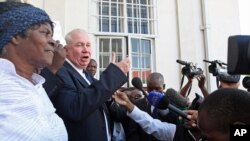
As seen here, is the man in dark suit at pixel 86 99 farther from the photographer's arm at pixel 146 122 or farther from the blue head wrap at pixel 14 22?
the blue head wrap at pixel 14 22

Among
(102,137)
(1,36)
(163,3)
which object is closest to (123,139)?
(102,137)

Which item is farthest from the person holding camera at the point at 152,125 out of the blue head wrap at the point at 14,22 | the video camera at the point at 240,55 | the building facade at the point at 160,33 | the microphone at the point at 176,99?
the building facade at the point at 160,33

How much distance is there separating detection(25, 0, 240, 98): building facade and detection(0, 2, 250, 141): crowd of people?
490cm

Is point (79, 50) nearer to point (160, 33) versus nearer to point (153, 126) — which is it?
point (153, 126)

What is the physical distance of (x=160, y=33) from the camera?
7777 millimetres

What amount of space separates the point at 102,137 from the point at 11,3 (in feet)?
3.13

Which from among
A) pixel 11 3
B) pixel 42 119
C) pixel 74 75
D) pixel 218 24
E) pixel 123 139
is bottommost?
pixel 123 139

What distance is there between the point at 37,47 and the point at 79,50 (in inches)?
33.0

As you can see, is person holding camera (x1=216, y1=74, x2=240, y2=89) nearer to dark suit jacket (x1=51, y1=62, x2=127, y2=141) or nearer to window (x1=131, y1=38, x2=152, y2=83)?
dark suit jacket (x1=51, y1=62, x2=127, y2=141)

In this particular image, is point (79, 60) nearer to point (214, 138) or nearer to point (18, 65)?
point (18, 65)

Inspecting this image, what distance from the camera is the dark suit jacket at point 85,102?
1943mm

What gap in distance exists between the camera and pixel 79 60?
8.04ft

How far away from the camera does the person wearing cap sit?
1.44 m

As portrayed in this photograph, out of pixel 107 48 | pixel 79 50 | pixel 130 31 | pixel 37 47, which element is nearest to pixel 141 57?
pixel 130 31
